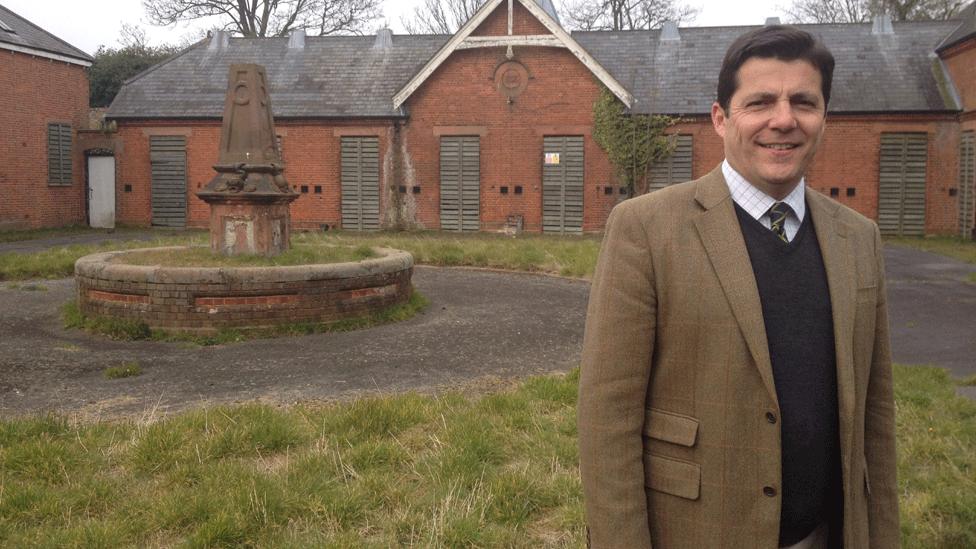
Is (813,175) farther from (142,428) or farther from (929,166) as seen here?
(142,428)

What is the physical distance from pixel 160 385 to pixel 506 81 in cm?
1824

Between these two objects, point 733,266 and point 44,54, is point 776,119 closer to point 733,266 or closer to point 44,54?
point 733,266

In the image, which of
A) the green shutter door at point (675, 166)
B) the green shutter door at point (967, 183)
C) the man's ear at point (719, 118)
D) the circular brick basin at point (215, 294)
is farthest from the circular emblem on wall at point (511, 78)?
the man's ear at point (719, 118)

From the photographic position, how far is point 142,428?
4.75 metres

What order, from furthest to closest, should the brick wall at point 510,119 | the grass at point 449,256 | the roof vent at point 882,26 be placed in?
the roof vent at point 882,26 → the brick wall at point 510,119 → the grass at point 449,256

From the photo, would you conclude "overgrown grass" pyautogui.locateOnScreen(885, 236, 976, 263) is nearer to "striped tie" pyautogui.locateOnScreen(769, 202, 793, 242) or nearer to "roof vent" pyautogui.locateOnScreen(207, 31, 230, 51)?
"striped tie" pyautogui.locateOnScreen(769, 202, 793, 242)

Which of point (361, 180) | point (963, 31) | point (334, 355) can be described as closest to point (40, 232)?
point (361, 180)

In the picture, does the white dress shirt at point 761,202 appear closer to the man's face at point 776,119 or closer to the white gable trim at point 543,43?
the man's face at point 776,119

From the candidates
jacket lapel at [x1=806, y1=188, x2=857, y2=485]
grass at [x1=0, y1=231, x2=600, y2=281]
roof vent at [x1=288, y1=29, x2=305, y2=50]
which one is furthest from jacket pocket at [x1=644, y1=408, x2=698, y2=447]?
roof vent at [x1=288, y1=29, x2=305, y2=50]

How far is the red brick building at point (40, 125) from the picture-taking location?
22594mm

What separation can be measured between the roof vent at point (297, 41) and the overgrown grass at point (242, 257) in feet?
57.3

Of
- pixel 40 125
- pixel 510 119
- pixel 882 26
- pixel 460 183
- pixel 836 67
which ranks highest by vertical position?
pixel 882 26

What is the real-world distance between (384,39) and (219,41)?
18.1 ft

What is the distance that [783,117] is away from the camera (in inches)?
75.1
